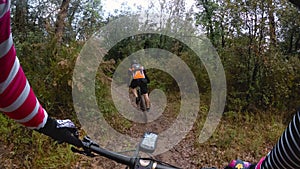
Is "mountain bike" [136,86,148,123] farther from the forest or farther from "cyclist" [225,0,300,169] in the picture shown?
"cyclist" [225,0,300,169]

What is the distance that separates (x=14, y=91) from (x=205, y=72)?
8.64 meters

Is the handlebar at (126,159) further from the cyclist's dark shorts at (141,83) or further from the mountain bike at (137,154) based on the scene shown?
the cyclist's dark shorts at (141,83)

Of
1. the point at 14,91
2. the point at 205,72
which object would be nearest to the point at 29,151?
the point at 14,91

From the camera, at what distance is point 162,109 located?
7.79 m

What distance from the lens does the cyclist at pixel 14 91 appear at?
472 millimetres

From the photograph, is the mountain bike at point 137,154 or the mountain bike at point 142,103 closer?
the mountain bike at point 137,154

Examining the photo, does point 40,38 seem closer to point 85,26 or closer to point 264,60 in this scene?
point 85,26

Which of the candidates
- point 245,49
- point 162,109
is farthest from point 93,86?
point 245,49

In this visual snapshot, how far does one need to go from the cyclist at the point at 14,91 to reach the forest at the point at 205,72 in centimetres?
383

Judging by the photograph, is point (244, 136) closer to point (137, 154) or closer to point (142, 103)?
point (142, 103)

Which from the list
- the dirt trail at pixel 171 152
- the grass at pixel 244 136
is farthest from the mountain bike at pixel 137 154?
the grass at pixel 244 136

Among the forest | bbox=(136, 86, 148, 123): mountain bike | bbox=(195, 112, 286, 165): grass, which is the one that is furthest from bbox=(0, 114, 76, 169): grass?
bbox=(195, 112, 286, 165): grass

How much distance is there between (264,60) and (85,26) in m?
5.30

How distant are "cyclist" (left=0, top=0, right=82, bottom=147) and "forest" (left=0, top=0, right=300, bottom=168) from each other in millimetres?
3829
